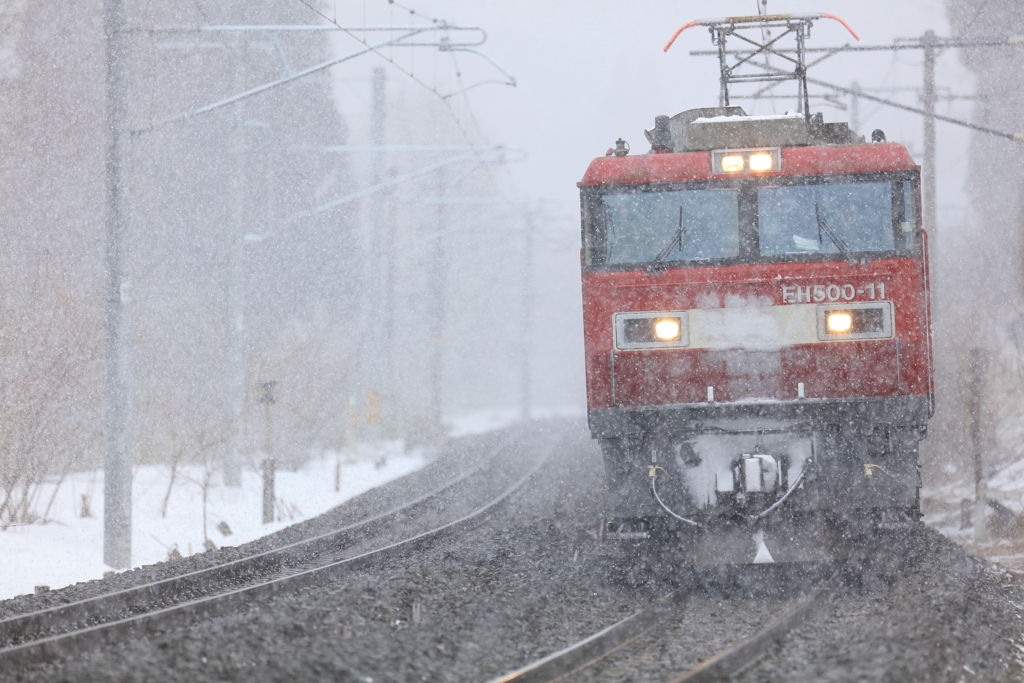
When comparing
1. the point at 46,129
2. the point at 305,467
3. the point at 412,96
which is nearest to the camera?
the point at 305,467

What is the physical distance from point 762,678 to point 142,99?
83.8ft

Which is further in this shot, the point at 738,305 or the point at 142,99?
the point at 142,99

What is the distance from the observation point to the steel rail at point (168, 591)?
273 inches

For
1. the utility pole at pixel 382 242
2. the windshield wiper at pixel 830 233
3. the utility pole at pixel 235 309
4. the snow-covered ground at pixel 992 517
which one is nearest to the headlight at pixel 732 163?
the windshield wiper at pixel 830 233

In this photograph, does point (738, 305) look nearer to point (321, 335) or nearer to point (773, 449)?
point (773, 449)

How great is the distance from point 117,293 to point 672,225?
23.0ft

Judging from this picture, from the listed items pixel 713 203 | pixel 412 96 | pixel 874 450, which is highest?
pixel 412 96

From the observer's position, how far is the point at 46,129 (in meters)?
23.7

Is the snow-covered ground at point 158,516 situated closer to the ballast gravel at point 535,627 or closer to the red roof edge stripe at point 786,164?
the ballast gravel at point 535,627

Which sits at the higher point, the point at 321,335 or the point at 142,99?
the point at 142,99

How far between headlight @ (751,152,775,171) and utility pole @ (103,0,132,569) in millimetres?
7449

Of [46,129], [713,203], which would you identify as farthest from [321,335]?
[713,203]

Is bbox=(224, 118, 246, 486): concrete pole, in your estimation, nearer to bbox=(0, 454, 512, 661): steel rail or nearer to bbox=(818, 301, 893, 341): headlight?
bbox=(0, 454, 512, 661): steel rail

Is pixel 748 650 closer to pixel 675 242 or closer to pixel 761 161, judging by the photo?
pixel 675 242
